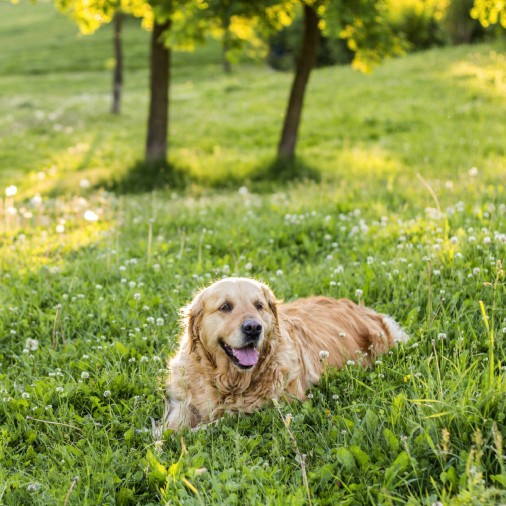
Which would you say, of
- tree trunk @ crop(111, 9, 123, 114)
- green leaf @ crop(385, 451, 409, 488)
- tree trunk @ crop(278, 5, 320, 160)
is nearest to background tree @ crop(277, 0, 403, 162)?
tree trunk @ crop(278, 5, 320, 160)

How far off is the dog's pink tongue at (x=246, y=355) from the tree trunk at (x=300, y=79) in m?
10.2

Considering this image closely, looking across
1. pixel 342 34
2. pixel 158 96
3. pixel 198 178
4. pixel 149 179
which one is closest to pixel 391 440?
pixel 342 34

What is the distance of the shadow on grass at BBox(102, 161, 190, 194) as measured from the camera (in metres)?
13.2

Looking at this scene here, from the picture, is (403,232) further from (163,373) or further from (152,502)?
(152,502)

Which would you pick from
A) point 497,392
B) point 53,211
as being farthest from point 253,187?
point 497,392

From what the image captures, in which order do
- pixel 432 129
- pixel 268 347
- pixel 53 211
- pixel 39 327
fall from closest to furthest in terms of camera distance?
pixel 268 347 → pixel 39 327 → pixel 53 211 → pixel 432 129

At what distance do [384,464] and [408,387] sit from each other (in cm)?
84

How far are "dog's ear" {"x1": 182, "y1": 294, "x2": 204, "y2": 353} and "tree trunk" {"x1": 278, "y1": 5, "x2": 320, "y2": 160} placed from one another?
984 centimetres

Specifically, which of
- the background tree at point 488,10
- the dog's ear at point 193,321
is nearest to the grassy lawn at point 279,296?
the dog's ear at point 193,321

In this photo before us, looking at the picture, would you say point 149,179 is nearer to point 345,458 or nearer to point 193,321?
point 193,321

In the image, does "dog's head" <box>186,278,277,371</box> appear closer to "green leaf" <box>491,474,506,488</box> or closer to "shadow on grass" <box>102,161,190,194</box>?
"green leaf" <box>491,474,506,488</box>

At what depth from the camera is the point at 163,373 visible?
4.90 metres

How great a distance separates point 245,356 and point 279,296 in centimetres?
189

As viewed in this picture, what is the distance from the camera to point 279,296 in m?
6.18
